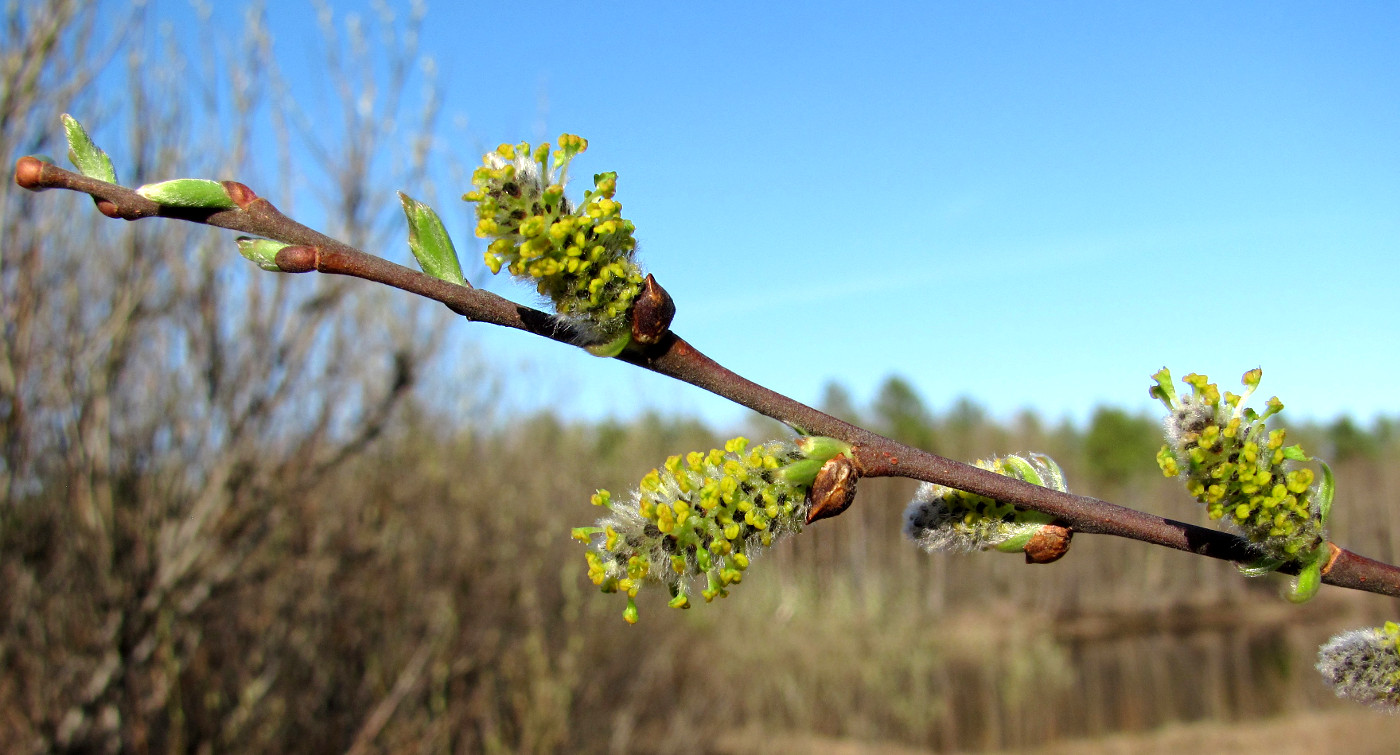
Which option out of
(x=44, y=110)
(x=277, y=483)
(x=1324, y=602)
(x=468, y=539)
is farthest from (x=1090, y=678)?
(x=44, y=110)

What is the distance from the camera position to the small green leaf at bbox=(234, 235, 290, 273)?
25.3 inches

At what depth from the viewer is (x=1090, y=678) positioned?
1282 centimetres

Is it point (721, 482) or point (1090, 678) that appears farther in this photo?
point (1090, 678)

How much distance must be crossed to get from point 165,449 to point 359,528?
4.14 ft

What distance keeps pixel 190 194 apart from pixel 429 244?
0.16 meters

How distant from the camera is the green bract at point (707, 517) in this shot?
69 centimetres

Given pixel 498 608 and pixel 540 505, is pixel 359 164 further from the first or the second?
pixel 540 505

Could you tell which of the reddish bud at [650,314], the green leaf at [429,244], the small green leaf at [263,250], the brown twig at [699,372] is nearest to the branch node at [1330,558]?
the brown twig at [699,372]

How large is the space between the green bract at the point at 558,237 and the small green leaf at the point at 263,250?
14 centimetres

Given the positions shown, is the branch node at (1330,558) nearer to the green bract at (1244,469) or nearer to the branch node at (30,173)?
the green bract at (1244,469)

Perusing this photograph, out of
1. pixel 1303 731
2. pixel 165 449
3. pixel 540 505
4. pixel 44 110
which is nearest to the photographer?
pixel 44 110

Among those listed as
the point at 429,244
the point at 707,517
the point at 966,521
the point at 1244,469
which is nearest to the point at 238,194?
the point at 429,244

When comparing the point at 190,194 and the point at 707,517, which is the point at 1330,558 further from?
the point at 190,194

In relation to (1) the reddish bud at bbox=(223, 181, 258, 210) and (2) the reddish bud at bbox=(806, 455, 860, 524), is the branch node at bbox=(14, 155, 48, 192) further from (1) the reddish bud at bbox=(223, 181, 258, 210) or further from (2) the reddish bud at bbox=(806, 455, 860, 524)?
(2) the reddish bud at bbox=(806, 455, 860, 524)
